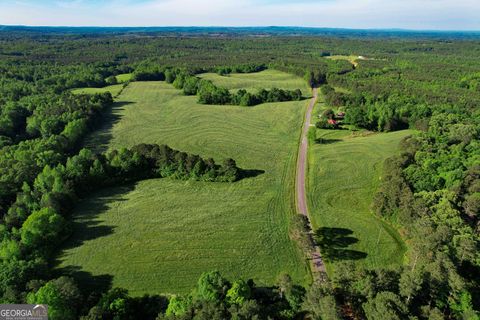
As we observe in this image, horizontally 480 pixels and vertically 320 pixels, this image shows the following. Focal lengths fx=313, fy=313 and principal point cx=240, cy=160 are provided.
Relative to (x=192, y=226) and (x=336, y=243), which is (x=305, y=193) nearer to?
(x=336, y=243)

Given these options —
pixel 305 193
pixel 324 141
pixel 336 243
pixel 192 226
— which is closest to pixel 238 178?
pixel 305 193

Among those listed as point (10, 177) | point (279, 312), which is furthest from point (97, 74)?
point (279, 312)

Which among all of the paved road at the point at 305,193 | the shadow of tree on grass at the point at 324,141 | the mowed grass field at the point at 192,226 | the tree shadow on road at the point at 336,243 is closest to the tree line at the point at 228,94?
the paved road at the point at 305,193

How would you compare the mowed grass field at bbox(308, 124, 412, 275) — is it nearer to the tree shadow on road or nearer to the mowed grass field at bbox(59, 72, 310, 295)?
the tree shadow on road

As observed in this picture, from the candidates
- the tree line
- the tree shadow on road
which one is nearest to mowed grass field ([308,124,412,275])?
the tree shadow on road

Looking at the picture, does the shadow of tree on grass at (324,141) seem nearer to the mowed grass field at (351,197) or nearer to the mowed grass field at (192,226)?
the mowed grass field at (351,197)

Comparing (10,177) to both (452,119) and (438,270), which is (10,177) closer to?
(438,270)

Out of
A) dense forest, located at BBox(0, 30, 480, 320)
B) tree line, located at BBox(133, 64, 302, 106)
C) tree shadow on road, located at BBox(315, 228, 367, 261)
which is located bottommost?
tree shadow on road, located at BBox(315, 228, 367, 261)
